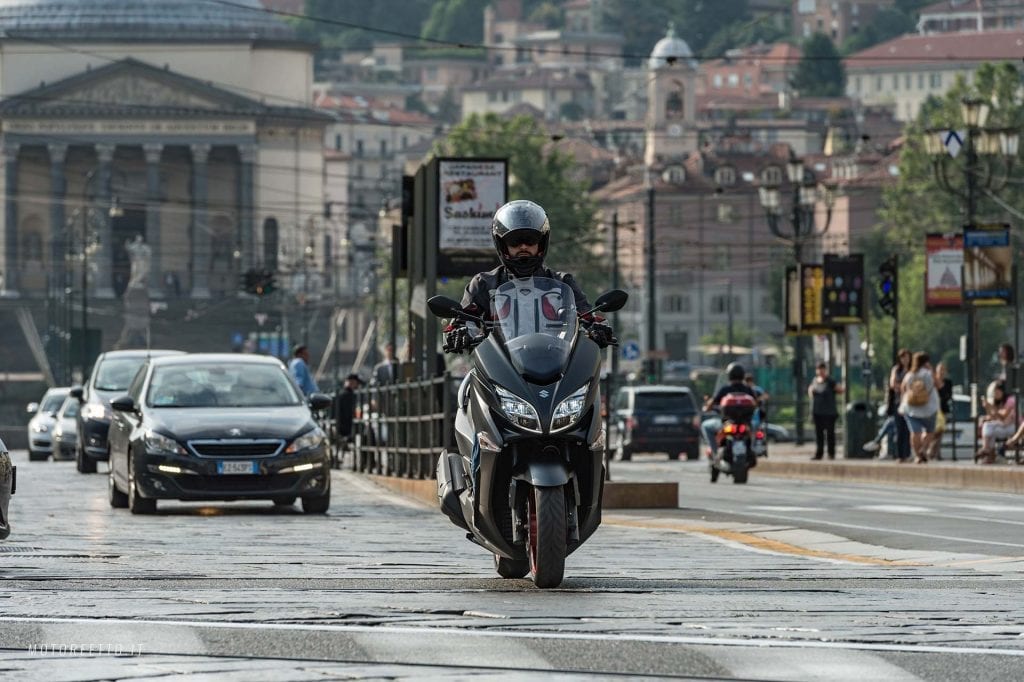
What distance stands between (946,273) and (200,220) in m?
103

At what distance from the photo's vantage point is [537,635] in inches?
430

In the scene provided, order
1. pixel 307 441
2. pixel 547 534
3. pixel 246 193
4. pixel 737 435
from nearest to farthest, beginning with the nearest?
pixel 547 534 → pixel 307 441 → pixel 737 435 → pixel 246 193

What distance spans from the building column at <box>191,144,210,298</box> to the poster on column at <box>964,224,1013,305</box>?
9936 centimetres

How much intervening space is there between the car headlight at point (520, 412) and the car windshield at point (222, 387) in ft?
35.9

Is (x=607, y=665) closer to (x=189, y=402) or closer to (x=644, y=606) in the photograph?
(x=644, y=606)

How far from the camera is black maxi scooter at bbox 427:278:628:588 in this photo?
42.9 feet

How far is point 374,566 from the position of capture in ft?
50.6

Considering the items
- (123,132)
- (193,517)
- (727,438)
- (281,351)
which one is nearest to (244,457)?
(193,517)

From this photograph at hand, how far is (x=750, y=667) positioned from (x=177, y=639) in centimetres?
220

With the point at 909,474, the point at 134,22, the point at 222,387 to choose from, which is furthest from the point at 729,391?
the point at 134,22

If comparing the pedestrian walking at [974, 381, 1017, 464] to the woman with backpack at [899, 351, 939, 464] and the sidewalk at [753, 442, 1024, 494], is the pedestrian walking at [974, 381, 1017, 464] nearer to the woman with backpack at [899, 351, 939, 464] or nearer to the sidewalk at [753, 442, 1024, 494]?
the sidewalk at [753, 442, 1024, 494]

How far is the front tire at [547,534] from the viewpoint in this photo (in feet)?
42.6

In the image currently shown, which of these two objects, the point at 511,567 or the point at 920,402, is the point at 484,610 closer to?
the point at 511,567

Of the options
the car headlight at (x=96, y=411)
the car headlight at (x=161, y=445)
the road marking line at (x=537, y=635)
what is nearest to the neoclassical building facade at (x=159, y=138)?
the car headlight at (x=96, y=411)
